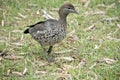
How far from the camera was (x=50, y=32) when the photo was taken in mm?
6875

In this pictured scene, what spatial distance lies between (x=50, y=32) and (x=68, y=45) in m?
0.92

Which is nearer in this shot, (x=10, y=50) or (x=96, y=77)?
(x=96, y=77)

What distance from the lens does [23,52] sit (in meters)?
7.37

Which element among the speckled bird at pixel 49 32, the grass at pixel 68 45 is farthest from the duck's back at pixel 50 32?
the grass at pixel 68 45

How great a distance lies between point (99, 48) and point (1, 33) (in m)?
1.90

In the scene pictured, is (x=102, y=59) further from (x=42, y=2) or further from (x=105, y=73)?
(x=42, y=2)

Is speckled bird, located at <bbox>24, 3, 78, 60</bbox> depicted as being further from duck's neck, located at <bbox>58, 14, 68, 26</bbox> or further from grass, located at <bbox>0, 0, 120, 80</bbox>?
grass, located at <bbox>0, 0, 120, 80</bbox>

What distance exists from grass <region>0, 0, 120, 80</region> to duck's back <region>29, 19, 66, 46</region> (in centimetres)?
40

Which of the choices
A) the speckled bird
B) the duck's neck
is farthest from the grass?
the duck's neck

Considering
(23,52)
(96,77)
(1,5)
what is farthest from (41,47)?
(1,5)

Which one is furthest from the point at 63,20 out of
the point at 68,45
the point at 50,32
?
the point at 68,45

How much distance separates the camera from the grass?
673 cm

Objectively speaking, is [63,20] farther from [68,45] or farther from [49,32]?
[68,45]

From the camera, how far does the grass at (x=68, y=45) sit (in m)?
6.73
